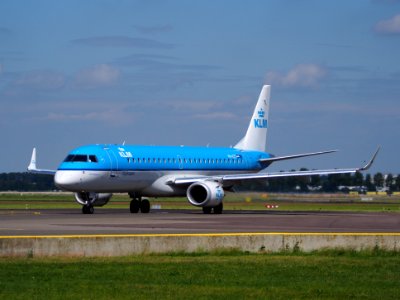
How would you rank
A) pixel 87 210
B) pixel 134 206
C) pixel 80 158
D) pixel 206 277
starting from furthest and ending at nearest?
pixel 134 206, pixel 87 210, pixel 80 158, pixel 206 277

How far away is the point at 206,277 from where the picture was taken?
20344mm

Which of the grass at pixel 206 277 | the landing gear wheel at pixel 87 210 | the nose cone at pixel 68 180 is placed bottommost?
the grass at pixel 206 277

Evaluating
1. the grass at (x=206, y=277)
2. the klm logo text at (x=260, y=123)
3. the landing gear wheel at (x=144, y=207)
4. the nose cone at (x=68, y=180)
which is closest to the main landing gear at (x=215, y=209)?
the landing gear wheel at (x=144, y=207)

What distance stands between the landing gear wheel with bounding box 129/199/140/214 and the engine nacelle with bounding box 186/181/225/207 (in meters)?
2.90

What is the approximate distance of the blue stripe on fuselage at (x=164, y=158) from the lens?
167 ft

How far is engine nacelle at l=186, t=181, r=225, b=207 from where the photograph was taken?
2047 inches

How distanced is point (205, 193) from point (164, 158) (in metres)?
3.42

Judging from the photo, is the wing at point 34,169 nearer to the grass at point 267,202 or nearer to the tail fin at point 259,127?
the grass at point 267,202

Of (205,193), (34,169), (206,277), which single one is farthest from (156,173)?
(206,277)

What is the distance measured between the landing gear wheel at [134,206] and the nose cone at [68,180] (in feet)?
17.0

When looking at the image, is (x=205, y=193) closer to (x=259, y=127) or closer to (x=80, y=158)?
(x=80, y=158)

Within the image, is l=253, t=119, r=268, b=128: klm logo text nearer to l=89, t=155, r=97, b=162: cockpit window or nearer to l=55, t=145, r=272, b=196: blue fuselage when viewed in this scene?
l=55, t=145, r=272, b=196: blue fuselage

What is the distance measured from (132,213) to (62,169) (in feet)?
16.6

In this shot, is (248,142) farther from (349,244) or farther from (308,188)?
(349,244)
